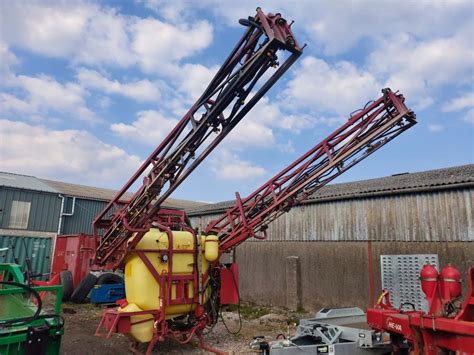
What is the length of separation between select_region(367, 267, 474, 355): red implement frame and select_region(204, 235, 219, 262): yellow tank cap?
3308 mm

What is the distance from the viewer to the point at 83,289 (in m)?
12.7

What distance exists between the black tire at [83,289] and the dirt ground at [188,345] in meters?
0.24

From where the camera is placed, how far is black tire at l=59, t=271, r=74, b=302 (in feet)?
42.2

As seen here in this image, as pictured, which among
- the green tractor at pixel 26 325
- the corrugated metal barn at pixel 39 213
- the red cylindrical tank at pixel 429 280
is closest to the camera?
the green tractor at pixel 26 325

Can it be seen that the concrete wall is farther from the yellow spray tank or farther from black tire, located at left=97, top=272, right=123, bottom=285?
the yellow spray tank

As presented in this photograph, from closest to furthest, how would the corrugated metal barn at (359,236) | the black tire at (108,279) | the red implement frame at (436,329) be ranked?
the red implement frame at (436,329)
the corrugated metal barn at (359,236)
the black tire at (108,279)

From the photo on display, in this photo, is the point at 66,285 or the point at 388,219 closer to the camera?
the point at 388,219

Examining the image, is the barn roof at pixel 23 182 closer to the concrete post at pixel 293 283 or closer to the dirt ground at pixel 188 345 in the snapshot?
the dirt ground at pixel 188 345

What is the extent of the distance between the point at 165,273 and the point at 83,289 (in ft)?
23.6

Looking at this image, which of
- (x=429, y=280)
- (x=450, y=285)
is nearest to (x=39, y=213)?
(x=429, y=280)

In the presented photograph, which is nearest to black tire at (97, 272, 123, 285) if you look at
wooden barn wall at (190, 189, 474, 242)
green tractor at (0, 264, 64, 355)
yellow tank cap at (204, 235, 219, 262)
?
wooden barn wall at (190, 189, 474, 242)

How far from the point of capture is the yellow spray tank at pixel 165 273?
675 cm

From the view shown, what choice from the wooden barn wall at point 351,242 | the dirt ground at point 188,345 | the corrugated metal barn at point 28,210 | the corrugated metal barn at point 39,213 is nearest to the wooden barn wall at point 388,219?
the wooden barn wall at point 351,242

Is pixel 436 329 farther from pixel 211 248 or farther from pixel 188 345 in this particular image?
pixel 188 345
